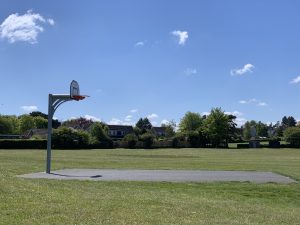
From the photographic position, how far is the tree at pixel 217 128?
12344cm

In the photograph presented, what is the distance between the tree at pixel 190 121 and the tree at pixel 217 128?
75.3ft

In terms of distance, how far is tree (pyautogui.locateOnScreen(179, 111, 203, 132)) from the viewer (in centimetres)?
15075

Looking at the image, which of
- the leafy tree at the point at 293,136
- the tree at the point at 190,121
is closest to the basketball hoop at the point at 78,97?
the leafy tree at the point at 293,136

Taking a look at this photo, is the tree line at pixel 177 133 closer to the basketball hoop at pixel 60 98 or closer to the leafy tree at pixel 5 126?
the leafy tree at pixel 5 126

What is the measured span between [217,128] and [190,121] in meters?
29.0

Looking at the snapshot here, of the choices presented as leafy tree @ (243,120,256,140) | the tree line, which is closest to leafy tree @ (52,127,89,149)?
the tree line

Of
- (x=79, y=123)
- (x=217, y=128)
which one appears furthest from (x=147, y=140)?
(x=79, y=123)

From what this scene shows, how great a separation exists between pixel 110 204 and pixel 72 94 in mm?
15841

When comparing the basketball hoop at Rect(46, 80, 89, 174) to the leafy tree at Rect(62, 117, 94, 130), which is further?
the leafy tree at Rect(62, 117, 94, 130)

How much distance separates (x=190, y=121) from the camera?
15250cm

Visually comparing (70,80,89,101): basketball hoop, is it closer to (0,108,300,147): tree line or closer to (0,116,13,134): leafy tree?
(0,108,300,147): tree line

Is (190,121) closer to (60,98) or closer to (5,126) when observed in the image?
(5,126)

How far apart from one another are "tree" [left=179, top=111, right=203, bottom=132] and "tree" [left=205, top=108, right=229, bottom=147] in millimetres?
22962

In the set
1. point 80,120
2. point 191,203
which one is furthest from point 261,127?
point 191,203
